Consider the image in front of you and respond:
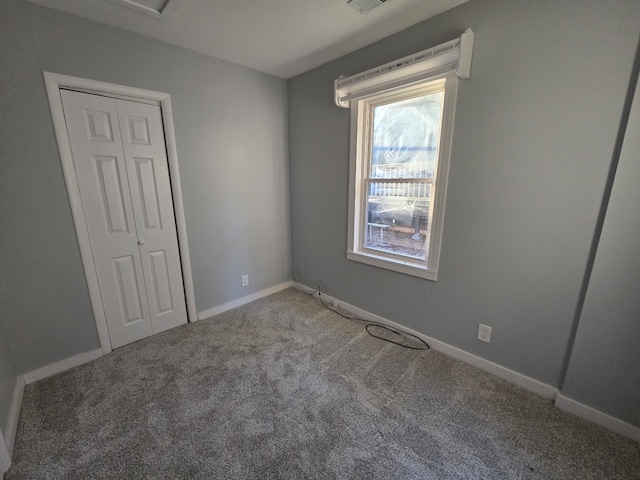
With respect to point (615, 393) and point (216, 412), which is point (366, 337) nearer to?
point (216, 412)

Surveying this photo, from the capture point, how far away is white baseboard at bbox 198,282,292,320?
2666 mm

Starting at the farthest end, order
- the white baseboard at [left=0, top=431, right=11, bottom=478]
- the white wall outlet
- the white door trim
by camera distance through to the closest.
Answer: the white wall outlet
the white door trim
the white baseboard at [left=0, top=431, right=11, bottom=478]

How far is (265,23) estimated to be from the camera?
1.84 meters

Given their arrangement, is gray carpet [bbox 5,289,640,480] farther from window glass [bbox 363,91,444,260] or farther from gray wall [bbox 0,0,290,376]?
window glass [bbox 363,91,444,260]

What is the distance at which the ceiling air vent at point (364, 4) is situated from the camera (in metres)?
1.60

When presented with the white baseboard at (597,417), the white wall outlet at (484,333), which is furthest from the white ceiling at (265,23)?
the white baseboard at (597,417)

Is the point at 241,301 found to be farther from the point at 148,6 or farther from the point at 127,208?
the point at 148,6

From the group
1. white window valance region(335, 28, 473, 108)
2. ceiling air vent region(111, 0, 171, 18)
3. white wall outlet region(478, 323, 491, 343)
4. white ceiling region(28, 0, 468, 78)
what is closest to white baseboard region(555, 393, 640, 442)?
white wall outlet region(478, 323, 491, 343)

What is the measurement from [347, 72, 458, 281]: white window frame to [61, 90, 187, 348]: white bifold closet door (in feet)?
5.49

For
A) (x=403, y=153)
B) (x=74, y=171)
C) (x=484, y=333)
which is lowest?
(x=484, y=333)

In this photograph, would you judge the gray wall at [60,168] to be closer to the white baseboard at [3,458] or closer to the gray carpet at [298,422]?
the gray carpet at [298,422]

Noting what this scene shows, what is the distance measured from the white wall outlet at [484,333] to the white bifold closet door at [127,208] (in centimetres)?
258

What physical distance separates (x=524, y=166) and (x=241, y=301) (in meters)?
2.77

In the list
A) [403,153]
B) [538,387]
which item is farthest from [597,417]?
[403,153]
